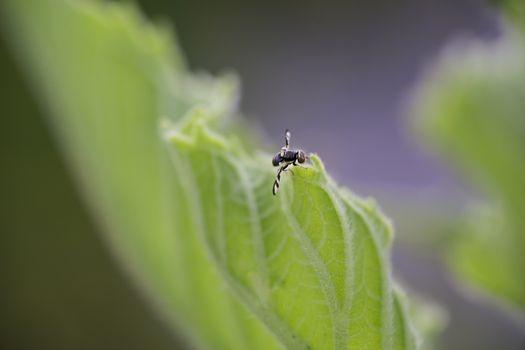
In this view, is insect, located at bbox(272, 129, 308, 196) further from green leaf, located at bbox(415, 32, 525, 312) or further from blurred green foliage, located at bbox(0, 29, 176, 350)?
blurred green foliage, located at bbox(0, 29, 176, 350)

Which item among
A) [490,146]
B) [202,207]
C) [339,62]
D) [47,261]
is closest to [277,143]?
[47,261]

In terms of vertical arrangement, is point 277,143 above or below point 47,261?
above

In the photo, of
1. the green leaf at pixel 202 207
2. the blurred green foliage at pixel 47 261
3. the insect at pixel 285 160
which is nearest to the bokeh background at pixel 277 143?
the blurred green foliage at pixel 47 261

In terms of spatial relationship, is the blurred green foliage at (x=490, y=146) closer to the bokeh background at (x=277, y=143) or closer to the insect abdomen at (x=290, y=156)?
the bokeh background at (x=277, y=143)

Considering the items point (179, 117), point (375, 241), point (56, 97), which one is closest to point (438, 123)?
point (179, 117)

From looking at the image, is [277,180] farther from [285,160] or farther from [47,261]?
[47,261]

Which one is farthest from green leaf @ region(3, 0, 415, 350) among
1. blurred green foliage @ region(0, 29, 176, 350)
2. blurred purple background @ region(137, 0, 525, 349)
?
blurred purple background @ region(137, 0, 525, 349)

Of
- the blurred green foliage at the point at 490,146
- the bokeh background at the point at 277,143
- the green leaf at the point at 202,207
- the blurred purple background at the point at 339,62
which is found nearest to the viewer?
the green leaf at the point at 202,207
